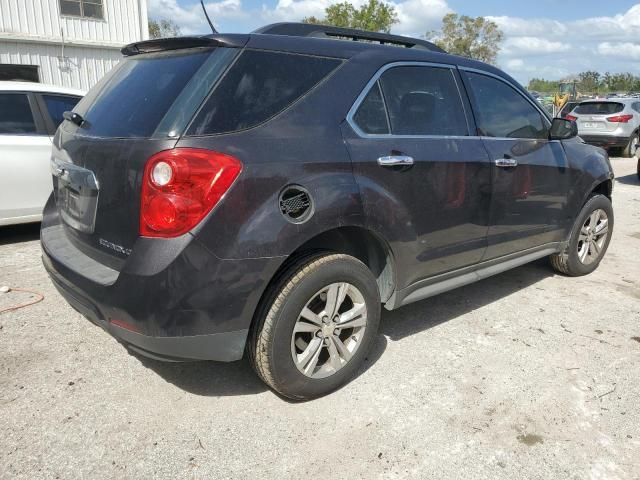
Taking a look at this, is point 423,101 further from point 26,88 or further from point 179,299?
point 26,88

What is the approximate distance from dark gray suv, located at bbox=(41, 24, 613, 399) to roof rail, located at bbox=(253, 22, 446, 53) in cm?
1

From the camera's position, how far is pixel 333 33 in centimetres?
313

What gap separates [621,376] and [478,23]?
1938 inches

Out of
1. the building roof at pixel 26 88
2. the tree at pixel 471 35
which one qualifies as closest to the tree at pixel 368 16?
the tree at pixel 471 35

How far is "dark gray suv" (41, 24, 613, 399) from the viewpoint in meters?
2.21

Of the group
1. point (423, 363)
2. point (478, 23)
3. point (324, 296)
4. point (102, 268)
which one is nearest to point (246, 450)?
point (324, 296)

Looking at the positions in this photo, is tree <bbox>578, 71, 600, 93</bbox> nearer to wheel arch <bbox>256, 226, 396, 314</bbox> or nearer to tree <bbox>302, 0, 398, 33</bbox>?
tree <bbox>302, 0, 398, 33</bbox>

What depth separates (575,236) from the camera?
4512 mm

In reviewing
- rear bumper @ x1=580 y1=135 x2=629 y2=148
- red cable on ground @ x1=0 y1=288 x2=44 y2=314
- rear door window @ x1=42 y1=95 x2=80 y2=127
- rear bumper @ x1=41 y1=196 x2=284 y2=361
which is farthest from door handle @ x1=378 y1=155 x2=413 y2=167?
rear bumper @ x1=580 y1=135 x2=629 y2=148

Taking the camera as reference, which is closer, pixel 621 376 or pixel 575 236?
pixel 621 376

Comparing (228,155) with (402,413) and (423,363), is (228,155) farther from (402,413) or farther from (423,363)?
(423,363)

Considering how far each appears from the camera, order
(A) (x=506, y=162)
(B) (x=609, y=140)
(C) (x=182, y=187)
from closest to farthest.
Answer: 1. (C) (x=182, y=187)
2. (A) (x=506, y=162)
3. (B) (x=609, y=140)

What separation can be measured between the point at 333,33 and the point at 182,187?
5.05 ft

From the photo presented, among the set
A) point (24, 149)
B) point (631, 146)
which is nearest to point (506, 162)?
point (24, 149)
